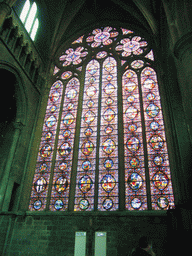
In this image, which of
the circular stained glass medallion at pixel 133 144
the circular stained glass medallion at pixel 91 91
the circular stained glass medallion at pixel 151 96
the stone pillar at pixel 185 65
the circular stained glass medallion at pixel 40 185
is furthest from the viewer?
the circular stained glass medallion at pixel 91 91

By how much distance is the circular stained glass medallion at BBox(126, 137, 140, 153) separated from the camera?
319 inches

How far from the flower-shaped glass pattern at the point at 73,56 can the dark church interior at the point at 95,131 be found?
111 mm

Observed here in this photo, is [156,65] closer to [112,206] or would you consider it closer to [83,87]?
[83,87]

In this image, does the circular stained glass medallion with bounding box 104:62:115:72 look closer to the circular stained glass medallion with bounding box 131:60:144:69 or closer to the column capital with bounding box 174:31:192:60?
the circular stained glass medallion with bounding box 131:60:144:69

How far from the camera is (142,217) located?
6.77m

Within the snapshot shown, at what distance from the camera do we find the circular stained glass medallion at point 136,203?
711cm

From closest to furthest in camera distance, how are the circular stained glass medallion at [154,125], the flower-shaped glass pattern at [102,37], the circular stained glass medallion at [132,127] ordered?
the circular stained glass medallion at [154,125] < the circular stained glass medallion at [132,127] < the flower-shaped glass pattern at [102,37]

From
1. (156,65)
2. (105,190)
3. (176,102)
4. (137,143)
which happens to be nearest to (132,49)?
(156,65)

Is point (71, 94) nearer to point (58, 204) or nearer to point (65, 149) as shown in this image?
point (65, 149)

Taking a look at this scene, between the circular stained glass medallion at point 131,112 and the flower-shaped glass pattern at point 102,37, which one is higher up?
the flower-shaped glass pattern at point 102,37

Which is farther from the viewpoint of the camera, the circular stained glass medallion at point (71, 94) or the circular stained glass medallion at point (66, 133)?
the circular stained glass medallion at point (71, 94)

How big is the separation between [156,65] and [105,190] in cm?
567

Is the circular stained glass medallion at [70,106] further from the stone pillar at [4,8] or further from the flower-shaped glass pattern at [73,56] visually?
the stone pillar at [4,8]

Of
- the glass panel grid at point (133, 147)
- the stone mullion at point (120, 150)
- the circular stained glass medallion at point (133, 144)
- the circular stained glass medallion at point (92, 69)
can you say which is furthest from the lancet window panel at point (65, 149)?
the circular stained glass medallion at point (133, 144)
